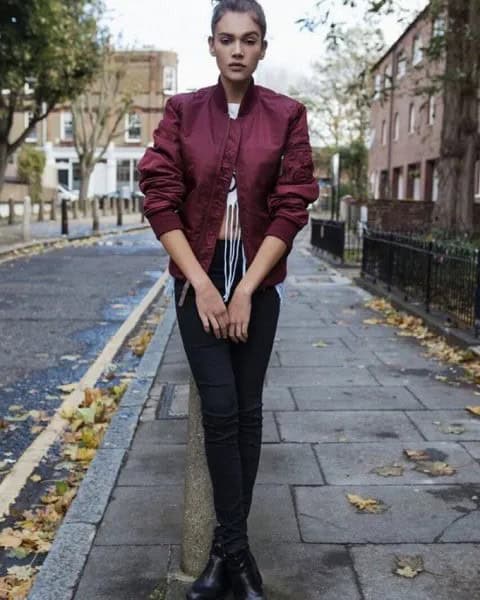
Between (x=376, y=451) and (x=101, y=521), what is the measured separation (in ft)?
5.80

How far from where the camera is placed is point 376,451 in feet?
16.0

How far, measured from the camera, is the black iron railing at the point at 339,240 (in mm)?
19141

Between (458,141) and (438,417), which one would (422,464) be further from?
(458,141)

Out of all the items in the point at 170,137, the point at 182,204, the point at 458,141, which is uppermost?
the point at 458,141

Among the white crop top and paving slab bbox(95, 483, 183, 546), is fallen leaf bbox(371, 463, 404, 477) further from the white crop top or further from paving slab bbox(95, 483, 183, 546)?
the white crop top

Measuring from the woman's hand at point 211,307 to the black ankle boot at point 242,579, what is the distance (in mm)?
771

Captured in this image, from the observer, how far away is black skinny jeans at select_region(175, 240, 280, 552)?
9.09 feet

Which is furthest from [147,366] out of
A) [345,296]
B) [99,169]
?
Result: [99,169]

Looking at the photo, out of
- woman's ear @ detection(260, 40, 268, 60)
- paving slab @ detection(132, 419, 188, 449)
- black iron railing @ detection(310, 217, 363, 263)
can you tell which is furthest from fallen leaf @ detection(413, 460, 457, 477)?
black iron railing @ detection(310, 217, 363, 263)

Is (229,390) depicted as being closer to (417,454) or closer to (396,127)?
(417,454)

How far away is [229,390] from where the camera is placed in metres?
2.77

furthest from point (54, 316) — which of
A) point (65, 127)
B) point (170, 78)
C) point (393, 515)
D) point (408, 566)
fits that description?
point (170, 78)

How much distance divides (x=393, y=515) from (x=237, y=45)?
88.5 inches

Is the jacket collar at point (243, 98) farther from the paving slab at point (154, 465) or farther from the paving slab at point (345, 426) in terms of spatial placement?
the paving slab at point (345, 426)
